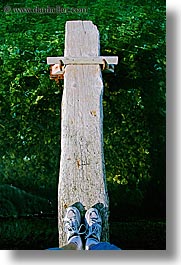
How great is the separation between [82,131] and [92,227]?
31 cm

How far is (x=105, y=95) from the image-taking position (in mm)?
1852

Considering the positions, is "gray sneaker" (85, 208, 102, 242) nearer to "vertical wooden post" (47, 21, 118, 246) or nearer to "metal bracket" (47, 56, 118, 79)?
"vertical wooden post" (47, 21, 118, 246)

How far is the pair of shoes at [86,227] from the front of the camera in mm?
1770

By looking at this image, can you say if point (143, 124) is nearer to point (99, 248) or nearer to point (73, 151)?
point (73, 151)

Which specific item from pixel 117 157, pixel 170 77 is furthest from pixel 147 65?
pixel 117 157

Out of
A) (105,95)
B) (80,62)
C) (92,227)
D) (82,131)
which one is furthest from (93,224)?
(80,62)

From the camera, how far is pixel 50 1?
6.07 feet

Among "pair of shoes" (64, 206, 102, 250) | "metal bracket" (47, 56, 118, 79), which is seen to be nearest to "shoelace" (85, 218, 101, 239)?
"pair of shoes" (64, 206, 102, 250)

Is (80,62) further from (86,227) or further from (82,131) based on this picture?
(86,227)

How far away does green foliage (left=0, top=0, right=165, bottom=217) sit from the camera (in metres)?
1.81

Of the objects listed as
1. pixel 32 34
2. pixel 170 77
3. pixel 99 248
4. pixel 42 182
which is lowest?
pixel 99 248

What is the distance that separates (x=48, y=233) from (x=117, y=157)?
335 mm

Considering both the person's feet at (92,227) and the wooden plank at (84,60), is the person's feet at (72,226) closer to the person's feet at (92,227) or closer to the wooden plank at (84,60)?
the person's feet at (92,227)

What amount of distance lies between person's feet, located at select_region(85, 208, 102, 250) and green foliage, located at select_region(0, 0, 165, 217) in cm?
8
